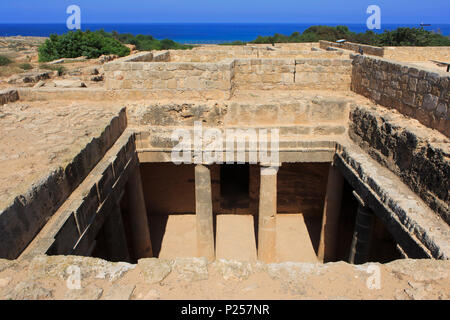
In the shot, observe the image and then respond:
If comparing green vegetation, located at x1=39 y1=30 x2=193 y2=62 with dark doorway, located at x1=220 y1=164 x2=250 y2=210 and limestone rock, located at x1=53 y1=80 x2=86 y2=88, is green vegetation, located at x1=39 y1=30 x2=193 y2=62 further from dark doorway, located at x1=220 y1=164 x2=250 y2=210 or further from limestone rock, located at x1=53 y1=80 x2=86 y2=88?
dark doorway, located at x1=220 y1=164 x2=250 y2=210

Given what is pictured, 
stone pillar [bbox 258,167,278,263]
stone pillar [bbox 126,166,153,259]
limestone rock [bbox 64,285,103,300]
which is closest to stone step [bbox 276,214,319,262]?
stone pillar [bbox 258,167,278,263]

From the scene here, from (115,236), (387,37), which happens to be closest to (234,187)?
(115,236)

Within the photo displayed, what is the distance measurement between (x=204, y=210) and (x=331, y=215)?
3.09 meters

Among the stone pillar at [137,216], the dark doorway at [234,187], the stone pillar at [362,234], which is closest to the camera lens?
the stone pillar at [362,234]

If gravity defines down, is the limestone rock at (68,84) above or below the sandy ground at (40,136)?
above

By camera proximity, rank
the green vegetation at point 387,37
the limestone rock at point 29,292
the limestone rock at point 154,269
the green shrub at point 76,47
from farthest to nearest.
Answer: the green vegetation at point 387,37 → the green shrub at point 76,47 → the limestone rock at point 154,269 → the limestone rock at point 29,292

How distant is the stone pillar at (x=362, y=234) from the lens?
5996 millimetres

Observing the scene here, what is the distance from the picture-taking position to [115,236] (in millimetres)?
6348

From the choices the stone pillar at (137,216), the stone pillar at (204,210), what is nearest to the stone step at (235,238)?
the stone pillar at (204,210)

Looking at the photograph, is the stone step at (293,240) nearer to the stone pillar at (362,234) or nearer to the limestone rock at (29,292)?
the stone pillar at (362,234)

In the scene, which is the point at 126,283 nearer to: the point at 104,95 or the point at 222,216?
the point at 104,95

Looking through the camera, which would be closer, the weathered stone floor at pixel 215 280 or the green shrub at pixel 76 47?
the weathered stone floor at pixel 215 280

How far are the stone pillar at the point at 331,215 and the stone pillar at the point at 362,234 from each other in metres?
1.44

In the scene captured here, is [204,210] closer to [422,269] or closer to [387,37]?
[422,269]
